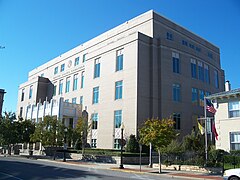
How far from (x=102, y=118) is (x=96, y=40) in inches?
804

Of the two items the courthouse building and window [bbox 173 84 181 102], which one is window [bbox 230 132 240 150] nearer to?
the courthouse building

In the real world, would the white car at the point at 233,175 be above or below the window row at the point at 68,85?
below

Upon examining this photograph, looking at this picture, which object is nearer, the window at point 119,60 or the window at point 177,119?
the window at point 177,119

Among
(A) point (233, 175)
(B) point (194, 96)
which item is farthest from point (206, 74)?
(A) point (233, 175)

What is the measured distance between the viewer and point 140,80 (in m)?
41.4

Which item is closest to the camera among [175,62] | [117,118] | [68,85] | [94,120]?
[117,118]

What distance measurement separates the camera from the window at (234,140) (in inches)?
1103

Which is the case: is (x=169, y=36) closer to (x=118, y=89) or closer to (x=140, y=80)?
(x=140, y=80)

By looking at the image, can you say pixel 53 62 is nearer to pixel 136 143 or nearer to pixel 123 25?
pixel 123 25

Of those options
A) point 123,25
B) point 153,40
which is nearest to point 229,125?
point 153,40

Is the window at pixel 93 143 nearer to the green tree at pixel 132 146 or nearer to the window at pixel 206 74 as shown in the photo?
the green tree at pixel 132 146

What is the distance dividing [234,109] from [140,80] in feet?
52.3

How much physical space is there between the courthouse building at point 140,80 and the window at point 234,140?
1408 cm

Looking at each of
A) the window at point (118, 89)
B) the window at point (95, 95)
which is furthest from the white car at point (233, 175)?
the window at point (95, 95)
